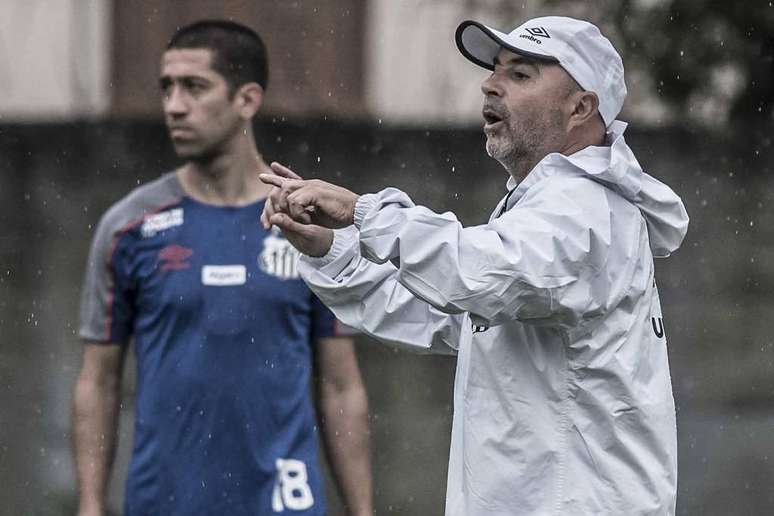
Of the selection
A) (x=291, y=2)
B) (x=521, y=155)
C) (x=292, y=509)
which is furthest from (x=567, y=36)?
(x=291, y=2)

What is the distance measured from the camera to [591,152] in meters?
3.23

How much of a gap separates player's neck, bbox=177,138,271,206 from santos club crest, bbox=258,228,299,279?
16cm

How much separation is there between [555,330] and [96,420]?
6.15 feet

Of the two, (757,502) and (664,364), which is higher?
A: (664,364)

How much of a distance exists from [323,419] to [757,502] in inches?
106

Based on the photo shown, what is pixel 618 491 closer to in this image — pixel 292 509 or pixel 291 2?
pixel 292 509

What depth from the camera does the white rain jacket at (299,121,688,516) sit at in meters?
2.94

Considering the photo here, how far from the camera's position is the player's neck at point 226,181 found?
462 centimetres

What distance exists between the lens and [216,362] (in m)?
4.44

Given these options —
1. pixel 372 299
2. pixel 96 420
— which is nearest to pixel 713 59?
pixel 96 420

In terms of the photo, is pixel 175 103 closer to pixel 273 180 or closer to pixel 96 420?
pixel 96 420

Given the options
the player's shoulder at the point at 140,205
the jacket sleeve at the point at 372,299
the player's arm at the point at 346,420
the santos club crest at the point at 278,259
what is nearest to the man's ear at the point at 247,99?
the player's shoulder at the point at 140,205

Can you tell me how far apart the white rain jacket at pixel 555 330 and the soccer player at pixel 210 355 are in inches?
→ 47.9

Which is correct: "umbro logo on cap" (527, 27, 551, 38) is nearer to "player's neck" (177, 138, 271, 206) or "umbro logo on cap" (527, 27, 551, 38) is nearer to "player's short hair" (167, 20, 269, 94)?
"player's neck" (177, 138, 271, 206)
